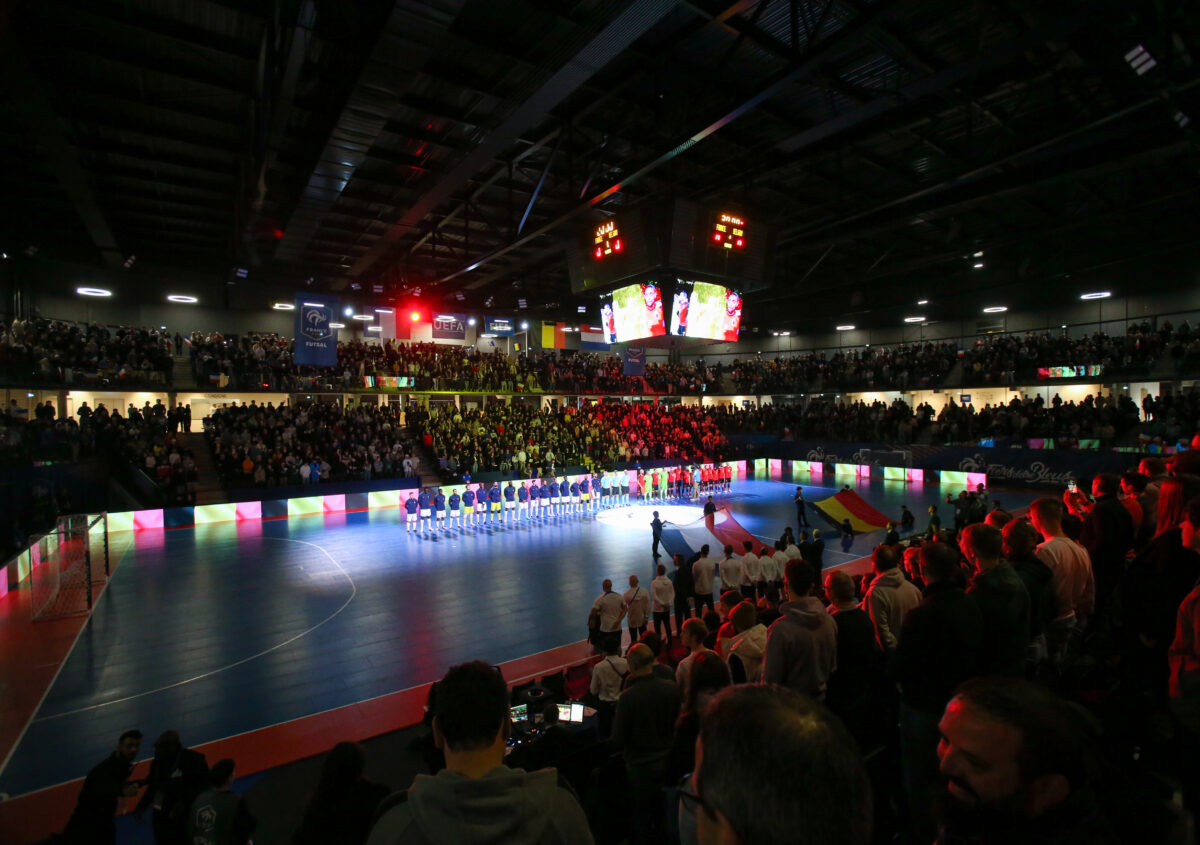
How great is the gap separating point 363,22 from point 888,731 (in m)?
11.0

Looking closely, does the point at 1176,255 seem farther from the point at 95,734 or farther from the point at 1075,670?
the point at 95,734


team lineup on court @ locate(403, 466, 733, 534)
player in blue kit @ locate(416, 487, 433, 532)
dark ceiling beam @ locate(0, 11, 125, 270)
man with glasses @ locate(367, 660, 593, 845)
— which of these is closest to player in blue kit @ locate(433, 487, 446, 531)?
team lineup on court @ locate(403, 466, 733, 534)

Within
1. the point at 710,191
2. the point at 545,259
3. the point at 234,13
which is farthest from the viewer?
the point at 545,259

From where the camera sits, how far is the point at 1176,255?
27.0 m

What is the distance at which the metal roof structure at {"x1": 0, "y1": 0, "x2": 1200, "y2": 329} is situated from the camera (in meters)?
9.34

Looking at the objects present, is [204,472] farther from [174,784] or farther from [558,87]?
[174,784]

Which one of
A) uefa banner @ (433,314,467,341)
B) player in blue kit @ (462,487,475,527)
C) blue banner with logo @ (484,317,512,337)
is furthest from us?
blue banner with logo @ (484,317,512,337)

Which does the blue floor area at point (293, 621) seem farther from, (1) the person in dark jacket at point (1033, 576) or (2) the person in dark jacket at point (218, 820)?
(1) the person in dark jacket at point (1033, 576)

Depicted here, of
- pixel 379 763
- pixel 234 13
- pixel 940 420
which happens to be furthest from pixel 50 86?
pixel 940 420

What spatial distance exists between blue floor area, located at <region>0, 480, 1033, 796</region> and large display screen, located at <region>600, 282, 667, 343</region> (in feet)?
19.1

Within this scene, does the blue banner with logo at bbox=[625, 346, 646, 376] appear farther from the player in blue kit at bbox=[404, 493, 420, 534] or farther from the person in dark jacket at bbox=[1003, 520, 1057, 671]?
the person in dark jacket at bbox=[1003, 520, 1057, 671]

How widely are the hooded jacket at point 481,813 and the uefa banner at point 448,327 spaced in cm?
2438

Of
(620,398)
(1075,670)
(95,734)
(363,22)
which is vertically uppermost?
(363,22)

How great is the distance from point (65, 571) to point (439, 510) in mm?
8539
